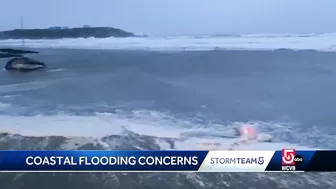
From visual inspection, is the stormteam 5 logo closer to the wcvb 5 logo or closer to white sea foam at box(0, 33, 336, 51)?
the wcvb 5 logo

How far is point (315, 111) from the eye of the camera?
1.33 meters

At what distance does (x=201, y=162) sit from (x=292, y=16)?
2.10 ft

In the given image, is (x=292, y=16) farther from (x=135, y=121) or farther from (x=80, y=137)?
(x=80, y=137)

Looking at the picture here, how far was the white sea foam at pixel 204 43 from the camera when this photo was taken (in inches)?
53.2

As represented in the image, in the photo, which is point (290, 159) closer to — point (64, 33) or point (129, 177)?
point (129, 177)

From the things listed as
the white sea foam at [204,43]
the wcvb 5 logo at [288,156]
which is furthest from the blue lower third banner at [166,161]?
the white sea foam at [204,43]

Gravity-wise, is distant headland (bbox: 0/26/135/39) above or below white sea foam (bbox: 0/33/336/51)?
above

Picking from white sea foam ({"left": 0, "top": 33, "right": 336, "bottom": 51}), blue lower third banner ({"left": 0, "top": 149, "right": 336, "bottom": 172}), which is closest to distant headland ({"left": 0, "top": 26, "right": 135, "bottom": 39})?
white sea foam ({"left": 0, "top": 33, "right": 336, "bottom": 51})

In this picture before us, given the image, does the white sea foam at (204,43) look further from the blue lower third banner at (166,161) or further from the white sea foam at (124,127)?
the blue lower third banner at (166,161)

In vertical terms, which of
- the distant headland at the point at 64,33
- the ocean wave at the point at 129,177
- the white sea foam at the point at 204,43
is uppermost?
the distant headland at the point at 64,33

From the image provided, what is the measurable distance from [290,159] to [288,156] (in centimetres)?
1

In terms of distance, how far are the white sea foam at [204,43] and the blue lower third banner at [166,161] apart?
389mm

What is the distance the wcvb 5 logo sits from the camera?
131 centimetres

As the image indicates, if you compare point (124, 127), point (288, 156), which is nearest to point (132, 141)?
point (124, 127)
